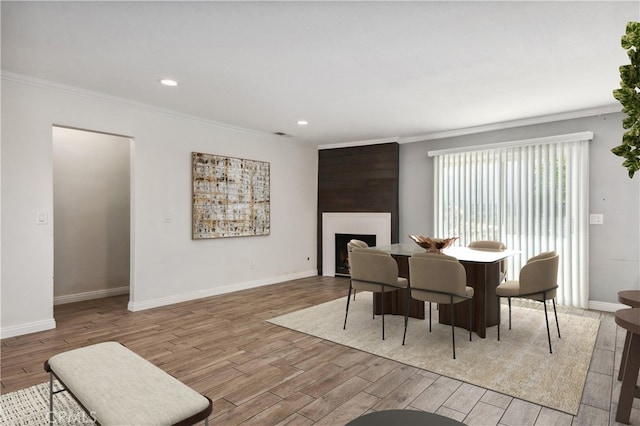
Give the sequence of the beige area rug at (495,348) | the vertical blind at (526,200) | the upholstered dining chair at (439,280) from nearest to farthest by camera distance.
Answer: the beige area rug at (495,348)
the upholstered dining chair at (439,280)
the vertical blind at (526,200)

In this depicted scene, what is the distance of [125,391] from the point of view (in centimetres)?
157

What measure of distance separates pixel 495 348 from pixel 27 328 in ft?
14.8

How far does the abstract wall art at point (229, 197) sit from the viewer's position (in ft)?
16.7

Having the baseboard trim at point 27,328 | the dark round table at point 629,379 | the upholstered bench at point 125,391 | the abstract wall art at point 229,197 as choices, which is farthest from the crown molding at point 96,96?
the dark round table at point 629,379

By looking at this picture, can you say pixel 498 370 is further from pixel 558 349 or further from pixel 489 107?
pixel 489 107

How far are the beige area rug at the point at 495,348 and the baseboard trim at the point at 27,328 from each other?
2.28 metres

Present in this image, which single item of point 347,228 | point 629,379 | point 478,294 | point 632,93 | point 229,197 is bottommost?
point 629,379

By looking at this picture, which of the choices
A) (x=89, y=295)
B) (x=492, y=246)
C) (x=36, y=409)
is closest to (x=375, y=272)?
(x=492, y=246)

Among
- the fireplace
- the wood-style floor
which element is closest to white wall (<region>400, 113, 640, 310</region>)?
the wood-style floor

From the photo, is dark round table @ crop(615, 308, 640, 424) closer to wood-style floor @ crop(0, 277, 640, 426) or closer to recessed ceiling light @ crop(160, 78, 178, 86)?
wood-style floor @ crop(0, 277, 640, 426)

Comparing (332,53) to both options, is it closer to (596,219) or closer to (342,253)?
(596,219)

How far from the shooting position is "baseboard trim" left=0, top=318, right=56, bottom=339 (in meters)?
3.46

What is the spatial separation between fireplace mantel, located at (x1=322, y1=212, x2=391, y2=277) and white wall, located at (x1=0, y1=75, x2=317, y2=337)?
0.26m

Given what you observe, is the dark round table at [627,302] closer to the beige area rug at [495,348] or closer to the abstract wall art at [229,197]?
the beige area rug at [495,348]
